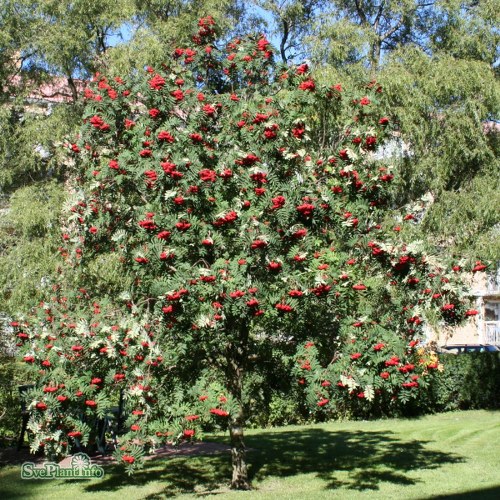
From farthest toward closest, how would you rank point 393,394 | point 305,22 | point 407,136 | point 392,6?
point 305,22, point 392,6, point 407,136, point 393,394

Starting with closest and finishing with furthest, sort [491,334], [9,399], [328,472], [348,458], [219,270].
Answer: [219,270], [328,472], [348,458], [9,399], [491,334]

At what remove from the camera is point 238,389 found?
8.03m

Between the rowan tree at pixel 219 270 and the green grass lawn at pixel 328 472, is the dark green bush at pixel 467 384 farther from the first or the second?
the rowan tree at pixel 219 270

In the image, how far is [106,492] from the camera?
8.38 m

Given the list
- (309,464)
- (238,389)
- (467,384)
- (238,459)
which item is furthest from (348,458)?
(467,384)

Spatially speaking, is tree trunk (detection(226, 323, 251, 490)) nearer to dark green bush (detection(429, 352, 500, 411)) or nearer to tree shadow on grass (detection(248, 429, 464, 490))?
tree shadow on grass (detection(248, 429, 464, 490))

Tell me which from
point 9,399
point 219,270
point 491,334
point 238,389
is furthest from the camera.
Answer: point 491,334

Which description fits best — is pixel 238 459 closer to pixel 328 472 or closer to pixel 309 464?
pixel 328 472

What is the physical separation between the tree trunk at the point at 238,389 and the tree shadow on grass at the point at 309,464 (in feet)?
0.91

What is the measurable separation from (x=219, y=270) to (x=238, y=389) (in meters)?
1.86

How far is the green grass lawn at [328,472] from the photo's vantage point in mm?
8148

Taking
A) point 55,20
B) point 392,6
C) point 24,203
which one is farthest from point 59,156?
point 392,6

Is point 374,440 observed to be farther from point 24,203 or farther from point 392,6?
point 392,6

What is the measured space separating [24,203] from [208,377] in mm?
6628
